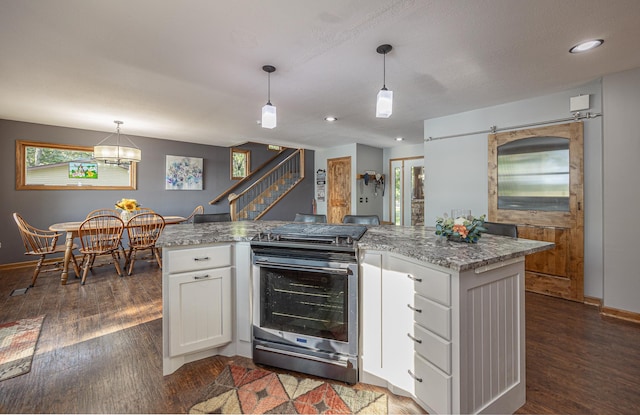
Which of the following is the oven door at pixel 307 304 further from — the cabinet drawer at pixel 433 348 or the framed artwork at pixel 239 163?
the framed artwork at pixel 239 163

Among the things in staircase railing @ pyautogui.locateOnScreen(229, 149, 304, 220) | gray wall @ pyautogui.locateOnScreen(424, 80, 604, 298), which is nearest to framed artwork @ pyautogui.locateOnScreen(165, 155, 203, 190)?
staircase railing @ pyautogui.locateOnScreen(229, 149, 304, 220)

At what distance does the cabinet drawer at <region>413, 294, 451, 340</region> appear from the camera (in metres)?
1.33

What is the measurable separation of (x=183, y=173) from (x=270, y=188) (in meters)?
2.19

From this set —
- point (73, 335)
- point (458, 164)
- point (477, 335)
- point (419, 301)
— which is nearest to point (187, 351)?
point (73, 335)

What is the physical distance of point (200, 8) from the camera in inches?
68.3

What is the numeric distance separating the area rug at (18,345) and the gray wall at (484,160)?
15.4 ft

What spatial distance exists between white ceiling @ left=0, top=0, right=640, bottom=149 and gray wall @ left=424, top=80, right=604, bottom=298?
0.80 feet

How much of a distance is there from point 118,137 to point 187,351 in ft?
Answer: 16.4

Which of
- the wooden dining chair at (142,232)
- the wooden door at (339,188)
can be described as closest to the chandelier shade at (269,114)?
the wooden dining chair at (142,232)

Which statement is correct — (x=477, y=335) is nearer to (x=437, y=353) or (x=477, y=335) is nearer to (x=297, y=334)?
(x=437, y=353)

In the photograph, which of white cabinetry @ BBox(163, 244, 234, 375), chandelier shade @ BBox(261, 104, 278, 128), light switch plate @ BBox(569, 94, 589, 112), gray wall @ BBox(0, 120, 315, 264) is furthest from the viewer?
gray wall @ BBox(0, 120, 315, 264)

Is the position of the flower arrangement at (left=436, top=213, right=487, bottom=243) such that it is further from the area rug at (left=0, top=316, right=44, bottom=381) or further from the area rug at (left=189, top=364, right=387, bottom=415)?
the area rug at (left=0, top=316, right=44, bottom=381)

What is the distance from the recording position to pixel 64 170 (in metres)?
4.92

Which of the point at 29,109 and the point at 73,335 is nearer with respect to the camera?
the point at 73,335
